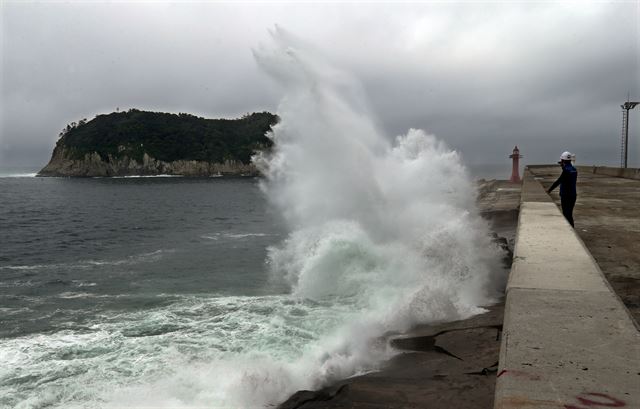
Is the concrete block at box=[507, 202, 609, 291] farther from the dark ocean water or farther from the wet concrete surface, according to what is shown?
the dark ocean water

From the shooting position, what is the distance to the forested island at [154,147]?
5551 inches

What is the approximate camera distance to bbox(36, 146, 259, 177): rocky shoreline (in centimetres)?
13938

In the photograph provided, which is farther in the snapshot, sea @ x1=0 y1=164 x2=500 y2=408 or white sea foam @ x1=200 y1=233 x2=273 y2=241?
white sea foam @ x1=200 y1=233 x2=273 y2=241

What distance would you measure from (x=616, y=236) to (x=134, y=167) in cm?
14607

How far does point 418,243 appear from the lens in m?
11.5

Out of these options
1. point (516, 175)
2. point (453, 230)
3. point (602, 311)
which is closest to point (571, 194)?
point (453, 230)

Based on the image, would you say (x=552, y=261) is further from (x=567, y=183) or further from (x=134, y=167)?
(x=134, y=167)

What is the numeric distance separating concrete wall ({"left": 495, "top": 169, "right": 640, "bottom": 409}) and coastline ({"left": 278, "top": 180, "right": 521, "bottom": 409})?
1125mm

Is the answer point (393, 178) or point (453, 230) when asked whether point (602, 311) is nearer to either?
point (453, 230)

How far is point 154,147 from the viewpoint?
144500 mm

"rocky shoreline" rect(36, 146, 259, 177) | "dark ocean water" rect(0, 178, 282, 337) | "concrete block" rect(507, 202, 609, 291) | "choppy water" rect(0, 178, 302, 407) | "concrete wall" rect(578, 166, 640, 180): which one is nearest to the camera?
"concrete block" rect(507, 202, 609, 291)

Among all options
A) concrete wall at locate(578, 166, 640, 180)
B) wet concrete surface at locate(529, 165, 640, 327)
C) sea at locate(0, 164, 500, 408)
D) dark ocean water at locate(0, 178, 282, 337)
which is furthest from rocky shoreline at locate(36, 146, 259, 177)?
wet concrete surface at locate(529, 165, 640, 327)

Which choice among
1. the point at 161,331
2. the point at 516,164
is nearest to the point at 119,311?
the point at 161,331

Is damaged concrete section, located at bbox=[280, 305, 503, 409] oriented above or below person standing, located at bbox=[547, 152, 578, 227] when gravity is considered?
below
